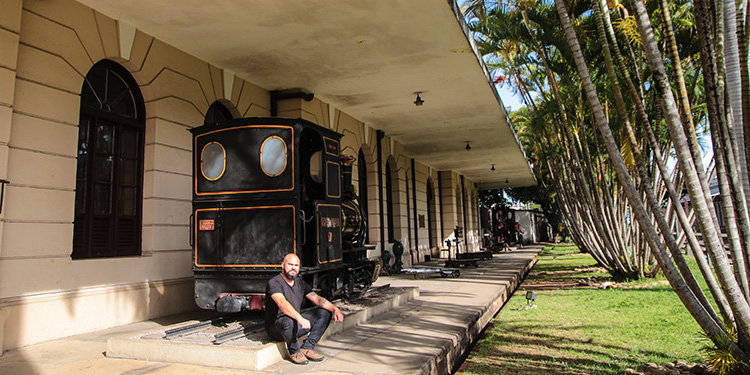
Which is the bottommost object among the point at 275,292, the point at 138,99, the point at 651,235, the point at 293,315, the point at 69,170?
the point at 293,315

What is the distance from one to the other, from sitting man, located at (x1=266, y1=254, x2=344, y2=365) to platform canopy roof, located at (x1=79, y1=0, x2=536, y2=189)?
3930 millimetres

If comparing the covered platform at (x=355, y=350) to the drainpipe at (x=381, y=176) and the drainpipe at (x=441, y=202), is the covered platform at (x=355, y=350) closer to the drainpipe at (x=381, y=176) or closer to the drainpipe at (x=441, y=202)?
Answer: the drainpipe at (x=381, y=176)

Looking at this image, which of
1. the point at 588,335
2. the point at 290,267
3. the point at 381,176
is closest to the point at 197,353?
the point at 290,267

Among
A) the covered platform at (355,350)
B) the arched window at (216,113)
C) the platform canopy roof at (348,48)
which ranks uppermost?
the platform canopy roof at (348,48)

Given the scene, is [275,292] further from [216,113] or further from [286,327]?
[216,113]

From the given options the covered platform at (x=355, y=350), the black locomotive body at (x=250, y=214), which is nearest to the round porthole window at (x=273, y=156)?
the black locomotive body at (x=250, y=214)

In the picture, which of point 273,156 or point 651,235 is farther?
point 273,156

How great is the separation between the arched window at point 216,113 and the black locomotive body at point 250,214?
2.80 meters

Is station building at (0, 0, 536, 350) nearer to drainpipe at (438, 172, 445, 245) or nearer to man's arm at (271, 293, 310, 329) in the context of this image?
man's arm at (271, 293, 310, 329)

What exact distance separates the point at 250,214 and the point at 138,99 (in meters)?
3.10

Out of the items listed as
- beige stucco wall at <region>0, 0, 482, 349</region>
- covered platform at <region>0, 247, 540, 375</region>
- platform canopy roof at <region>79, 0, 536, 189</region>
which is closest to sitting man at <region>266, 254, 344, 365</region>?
covered platform at <region>0, 247, 540, 375</region>

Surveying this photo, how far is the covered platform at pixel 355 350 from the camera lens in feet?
15.4

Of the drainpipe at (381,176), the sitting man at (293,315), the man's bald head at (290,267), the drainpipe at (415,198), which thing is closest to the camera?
the sitting man at (293,315)

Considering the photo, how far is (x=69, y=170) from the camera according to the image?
21.2 ft
